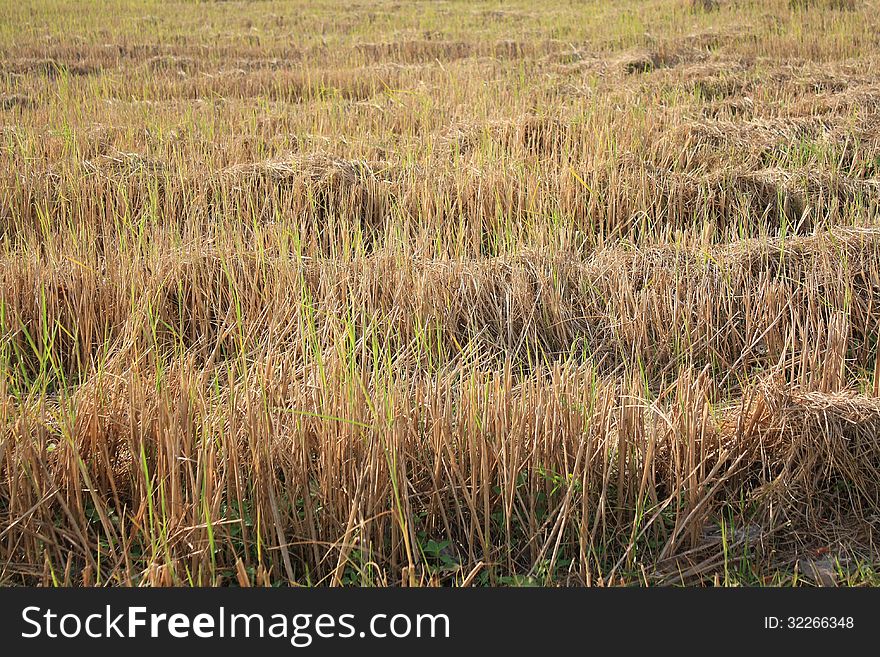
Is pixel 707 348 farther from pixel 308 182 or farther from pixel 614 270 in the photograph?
pixel 308 182

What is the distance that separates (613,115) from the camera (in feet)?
15.5

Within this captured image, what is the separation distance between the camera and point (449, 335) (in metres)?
2.60

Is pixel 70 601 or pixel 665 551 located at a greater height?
pixel 70 601

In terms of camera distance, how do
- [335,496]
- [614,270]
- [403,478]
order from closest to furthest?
[403,478]
[335,496]
[614,270]

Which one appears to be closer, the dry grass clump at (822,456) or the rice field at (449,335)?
the rice field at (449,335)

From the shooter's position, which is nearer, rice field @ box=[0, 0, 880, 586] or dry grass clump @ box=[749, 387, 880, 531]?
rice field @ box=[0, 0, 880, 586]

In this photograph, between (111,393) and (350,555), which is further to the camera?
(111,393)

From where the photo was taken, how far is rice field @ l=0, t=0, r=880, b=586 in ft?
5.29

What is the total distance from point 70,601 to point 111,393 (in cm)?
70

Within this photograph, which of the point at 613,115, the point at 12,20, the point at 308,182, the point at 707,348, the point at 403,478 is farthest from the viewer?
the point at 12,20

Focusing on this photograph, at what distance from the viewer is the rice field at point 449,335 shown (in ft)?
5.29

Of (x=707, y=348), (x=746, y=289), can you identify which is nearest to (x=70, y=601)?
(x=707, y=348)

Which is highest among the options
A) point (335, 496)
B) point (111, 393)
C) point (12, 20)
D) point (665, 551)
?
point (12, 20)

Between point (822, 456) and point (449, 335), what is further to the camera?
point (449, 335)
